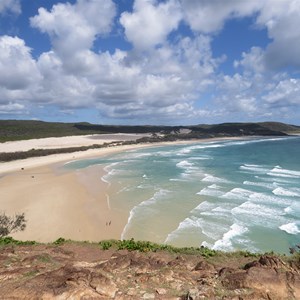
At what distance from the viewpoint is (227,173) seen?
45.2 m

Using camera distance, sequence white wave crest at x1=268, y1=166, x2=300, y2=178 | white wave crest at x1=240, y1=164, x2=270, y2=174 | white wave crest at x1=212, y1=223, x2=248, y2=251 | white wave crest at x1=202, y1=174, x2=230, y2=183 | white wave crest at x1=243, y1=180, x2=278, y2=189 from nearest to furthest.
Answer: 1. white wave crest at x1=212, y1=223, x2=248, y2=251
2. white wave crest at x1=243, y1=180, x2=278, y2=189
3. white wave crest at x1=202, y1=174, x2=230, y2=183
4. white wave crest at x1=268, y1=166, x2=300, y2=178
5. white wave crest at x1=240, y1=164, x2=270, y2=174

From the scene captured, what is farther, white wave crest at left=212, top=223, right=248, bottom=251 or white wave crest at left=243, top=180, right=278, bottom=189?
white wave crest at left=243, top=180, right=278, bottom=189

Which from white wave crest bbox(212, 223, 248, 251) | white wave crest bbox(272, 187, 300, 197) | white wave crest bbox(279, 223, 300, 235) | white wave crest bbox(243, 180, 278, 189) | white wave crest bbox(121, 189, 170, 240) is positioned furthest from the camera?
white wave crest bbox(243, 180, 278, 189)

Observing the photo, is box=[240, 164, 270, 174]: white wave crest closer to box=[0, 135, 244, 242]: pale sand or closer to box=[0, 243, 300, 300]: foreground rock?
box=[0, 135, 244, 242]: pale sand

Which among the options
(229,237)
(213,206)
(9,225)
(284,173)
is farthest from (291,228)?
(284,173)

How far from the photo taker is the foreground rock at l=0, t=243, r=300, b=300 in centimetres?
863

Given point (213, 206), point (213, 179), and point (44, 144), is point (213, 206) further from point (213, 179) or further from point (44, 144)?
point (44, 144)

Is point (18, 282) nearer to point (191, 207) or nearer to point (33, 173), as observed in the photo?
point (191, 207)

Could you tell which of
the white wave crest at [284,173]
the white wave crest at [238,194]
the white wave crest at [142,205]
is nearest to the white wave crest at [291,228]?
the white wave crest at [238,194]

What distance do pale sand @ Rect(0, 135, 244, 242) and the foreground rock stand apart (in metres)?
10.9

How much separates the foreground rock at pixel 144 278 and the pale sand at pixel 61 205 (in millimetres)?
10864

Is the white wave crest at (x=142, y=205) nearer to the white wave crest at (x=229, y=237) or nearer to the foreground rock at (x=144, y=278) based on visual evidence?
the white wave crest at (x=229, y=237)

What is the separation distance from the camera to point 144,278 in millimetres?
9656

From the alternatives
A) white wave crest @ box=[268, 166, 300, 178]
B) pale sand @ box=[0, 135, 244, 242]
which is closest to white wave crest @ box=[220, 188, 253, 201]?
pale sand @ box=[0, 135, 244, 242]
